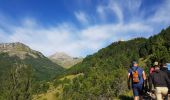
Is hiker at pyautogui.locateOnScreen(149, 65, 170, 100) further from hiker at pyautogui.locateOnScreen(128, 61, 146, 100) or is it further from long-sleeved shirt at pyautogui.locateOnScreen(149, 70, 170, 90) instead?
hiker at pyautogui.locateOnScreen(128, 61, 146, 100)

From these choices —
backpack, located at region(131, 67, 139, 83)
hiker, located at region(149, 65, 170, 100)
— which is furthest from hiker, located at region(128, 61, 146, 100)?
hiker, located at region(149, 65, 170, 100)

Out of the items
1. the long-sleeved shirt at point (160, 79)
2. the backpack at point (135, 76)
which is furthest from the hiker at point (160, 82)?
the backpack at point (135, 76)

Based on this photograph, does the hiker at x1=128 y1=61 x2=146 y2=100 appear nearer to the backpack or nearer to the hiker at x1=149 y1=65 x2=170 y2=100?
the backpack

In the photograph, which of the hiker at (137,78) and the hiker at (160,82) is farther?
the hiker at (137,78)

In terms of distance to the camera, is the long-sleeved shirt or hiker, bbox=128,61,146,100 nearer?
the long-sleeved shirt

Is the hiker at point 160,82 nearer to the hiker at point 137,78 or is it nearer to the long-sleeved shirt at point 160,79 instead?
the long-sleeved shirt at point 160,79

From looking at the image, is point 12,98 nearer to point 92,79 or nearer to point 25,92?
point 25,92

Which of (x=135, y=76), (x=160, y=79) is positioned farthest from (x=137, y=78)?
(x=160, y=79)

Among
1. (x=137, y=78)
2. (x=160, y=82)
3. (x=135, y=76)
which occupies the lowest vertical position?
(x=160, y=82)

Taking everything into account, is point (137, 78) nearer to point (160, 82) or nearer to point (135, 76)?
point (135, 76)

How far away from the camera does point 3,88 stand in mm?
84938

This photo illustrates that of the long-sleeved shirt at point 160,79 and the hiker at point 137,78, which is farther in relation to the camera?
the hiker at point 137,78

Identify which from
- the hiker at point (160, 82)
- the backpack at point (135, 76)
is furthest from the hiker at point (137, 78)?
the hiker at point (160, 82)

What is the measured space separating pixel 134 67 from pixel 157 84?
1723 mm
